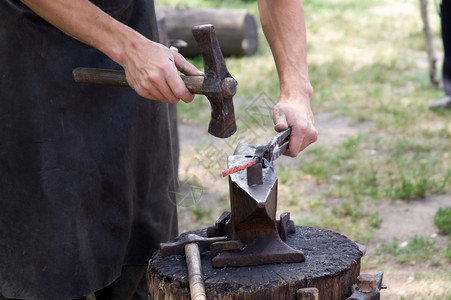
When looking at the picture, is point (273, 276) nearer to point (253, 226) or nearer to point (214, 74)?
point (253, 226)

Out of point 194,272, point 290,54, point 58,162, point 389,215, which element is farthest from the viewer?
point 389,215

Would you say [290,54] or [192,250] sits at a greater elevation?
[290,54]

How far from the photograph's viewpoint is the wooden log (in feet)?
27.9

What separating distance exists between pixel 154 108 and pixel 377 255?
2.11 m

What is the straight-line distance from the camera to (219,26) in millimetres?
8703

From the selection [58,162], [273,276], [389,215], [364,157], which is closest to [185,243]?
[273,276]

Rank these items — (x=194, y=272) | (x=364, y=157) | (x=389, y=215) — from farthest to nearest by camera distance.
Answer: (x=364, y=157), (x=389, y=215), (x=194, y=272)

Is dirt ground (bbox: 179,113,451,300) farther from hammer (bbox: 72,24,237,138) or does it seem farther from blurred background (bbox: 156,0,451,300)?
hammer (bbox: 72,24,237,138)

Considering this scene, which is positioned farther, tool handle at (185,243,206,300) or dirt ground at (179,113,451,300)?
dirt ground at (179,113,451,300)

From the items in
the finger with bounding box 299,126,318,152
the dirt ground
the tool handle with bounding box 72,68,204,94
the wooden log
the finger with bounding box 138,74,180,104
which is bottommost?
the dirt ground

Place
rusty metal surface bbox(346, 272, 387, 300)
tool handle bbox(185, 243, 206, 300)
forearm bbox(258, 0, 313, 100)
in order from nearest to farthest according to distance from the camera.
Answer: tool handle bbox(185, 243, 206, 300)
rusty metal surface bbox(346, 272, 387, 300)
forearm bbox(258, 0, 313, 100)

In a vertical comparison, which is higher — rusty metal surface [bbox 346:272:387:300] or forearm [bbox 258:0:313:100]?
forearm [bbox 258:0:313:100]

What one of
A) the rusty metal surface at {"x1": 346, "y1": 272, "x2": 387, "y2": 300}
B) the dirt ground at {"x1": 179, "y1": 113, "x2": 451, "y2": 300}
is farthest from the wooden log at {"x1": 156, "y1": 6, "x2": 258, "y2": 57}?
the rusty metal surface at {"x1": 346, "y1": 272, "x2": 387, "y2": 300}

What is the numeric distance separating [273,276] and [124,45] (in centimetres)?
85
